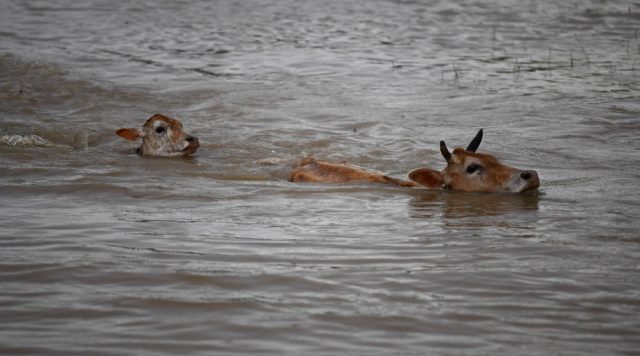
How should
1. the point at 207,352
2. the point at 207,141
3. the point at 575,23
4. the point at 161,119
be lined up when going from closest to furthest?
the point at 207,352 → the point at 161,119 → the point at 207,141 → the point at 575,23

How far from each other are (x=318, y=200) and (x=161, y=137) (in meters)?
3.36

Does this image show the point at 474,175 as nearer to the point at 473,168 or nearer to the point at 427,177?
the point at 473,168

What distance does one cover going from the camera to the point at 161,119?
1195 centimetres

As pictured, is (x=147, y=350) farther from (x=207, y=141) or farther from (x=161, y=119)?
(x=207, y=141)

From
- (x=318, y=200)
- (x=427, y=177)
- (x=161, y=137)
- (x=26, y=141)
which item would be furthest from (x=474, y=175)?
(x=26, y=141)

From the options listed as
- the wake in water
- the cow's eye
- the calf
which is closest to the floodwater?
the wake in water

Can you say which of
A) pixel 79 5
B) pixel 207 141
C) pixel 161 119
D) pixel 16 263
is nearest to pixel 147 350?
pixel 16 263

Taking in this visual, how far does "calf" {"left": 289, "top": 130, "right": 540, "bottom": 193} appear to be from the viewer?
366 inches

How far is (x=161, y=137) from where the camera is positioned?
1192cm

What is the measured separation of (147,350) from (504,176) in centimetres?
479

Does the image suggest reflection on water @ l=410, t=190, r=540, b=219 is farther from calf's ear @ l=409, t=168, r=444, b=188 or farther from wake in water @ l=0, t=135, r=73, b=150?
wake in water @ l=0, t=135, r=73, b=150

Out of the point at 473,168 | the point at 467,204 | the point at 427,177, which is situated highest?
the point at 473,168

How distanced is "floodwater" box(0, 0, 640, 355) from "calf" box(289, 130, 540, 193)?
15 centimetres

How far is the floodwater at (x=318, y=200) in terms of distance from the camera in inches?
228
